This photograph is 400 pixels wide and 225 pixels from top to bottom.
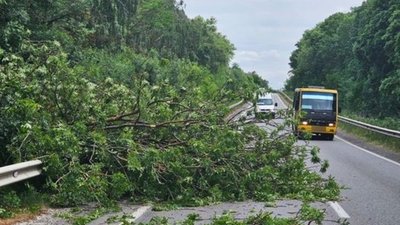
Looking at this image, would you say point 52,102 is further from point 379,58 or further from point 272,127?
point 379,58

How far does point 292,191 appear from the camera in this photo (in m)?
11.2

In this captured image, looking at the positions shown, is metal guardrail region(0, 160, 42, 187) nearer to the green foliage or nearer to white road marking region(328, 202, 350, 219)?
the green foliage

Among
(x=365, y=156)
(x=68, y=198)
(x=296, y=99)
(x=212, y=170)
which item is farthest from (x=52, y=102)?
(x=296, y=99)

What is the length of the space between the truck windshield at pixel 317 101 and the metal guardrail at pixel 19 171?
22.5 metres

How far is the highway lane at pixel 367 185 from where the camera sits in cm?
958

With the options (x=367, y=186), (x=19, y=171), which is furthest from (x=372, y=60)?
(x=19, y=171)

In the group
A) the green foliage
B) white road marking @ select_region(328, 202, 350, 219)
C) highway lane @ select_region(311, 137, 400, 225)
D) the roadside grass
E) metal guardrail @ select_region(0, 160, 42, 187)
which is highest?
metal guardrail @ select_region(0, 160, 42, 187)

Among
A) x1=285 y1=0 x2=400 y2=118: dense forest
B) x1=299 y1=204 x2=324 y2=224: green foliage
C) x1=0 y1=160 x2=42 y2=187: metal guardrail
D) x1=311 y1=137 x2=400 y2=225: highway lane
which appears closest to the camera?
x1=299 y1=204 x2=324 y2=224: green foliage

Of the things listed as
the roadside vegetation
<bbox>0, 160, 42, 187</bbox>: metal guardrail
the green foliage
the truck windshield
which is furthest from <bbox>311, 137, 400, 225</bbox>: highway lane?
the truck windshield

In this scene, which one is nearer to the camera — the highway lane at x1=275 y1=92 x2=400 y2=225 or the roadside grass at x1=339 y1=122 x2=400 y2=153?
the highway lane at x1=275 y1=92 x2=400 y2=225

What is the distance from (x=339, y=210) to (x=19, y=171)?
5054 millimetres

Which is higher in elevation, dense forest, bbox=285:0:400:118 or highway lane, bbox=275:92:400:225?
dense forest, bbox=285:0:400:118

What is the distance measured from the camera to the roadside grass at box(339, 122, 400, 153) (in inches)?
984

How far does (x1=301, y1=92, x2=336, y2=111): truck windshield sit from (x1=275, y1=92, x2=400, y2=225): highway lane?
24.2ft
